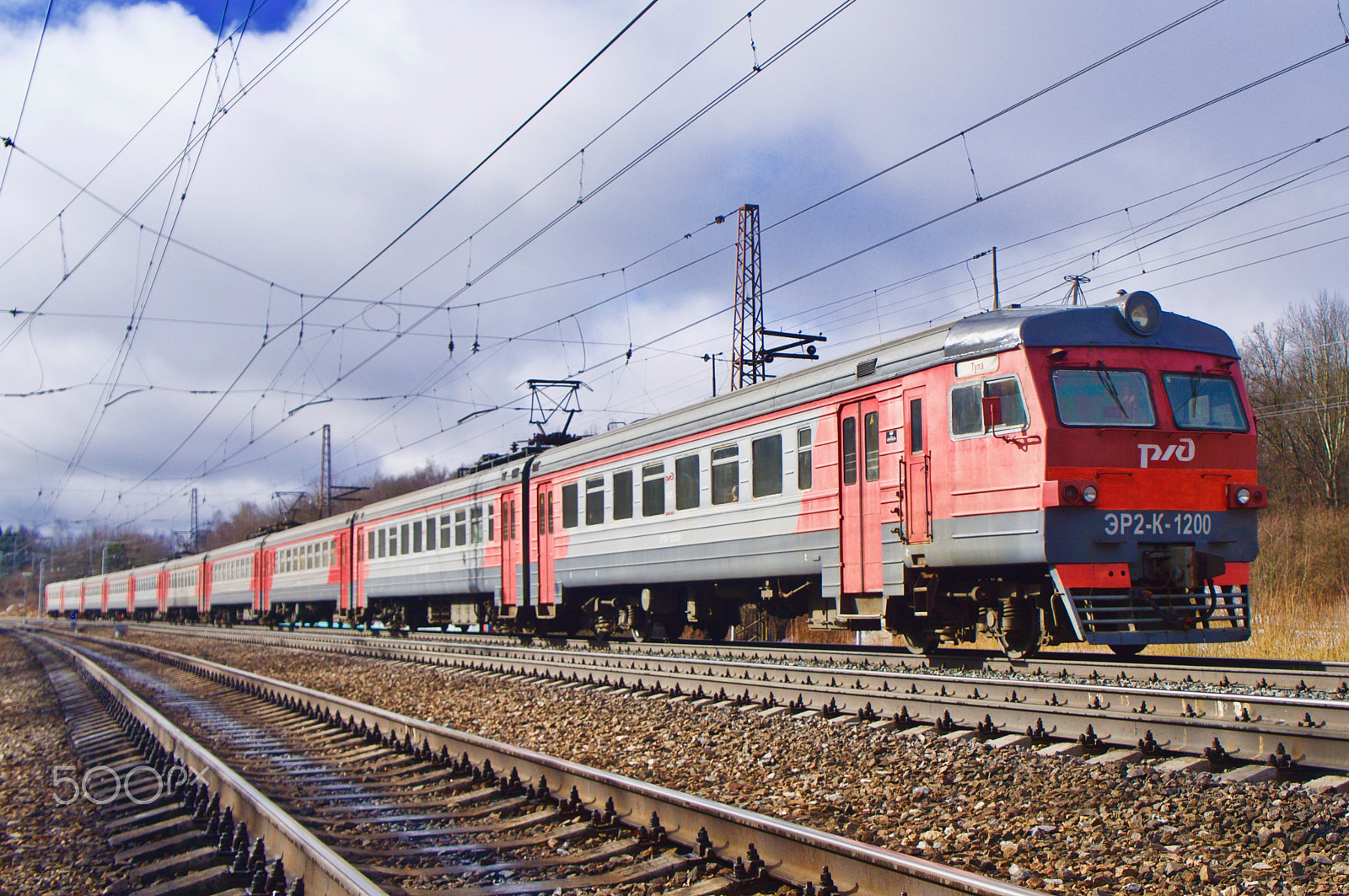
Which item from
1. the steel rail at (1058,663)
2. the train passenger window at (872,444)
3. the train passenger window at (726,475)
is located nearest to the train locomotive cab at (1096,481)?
the steel rail at (1058,663)

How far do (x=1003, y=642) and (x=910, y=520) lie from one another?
141cm

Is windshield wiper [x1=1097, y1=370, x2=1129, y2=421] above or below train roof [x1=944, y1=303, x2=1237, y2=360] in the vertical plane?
below

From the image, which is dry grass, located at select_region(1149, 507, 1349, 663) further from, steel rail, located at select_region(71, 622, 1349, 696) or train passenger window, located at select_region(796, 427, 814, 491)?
train passenger window, located at select_region(796, 427, 814, 491)

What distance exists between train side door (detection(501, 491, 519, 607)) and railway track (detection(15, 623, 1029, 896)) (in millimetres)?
9944

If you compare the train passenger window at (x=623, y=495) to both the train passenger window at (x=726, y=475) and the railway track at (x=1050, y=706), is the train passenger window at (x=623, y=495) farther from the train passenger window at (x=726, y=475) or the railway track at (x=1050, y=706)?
the railway track at (x=1050, y=706)

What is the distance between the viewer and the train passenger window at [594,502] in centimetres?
1636

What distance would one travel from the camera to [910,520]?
33.5 feet

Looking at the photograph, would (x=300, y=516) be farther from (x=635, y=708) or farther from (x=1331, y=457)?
(x=635, y=708)

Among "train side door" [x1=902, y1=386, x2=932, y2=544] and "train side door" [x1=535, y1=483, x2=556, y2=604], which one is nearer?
"train side door" [x1=902, y1=386, x2=932, y2=544]

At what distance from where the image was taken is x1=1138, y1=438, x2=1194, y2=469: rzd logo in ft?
30.6

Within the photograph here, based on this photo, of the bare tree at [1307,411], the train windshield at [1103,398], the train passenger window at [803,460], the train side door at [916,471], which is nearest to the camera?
the train windshield at [1103,398]

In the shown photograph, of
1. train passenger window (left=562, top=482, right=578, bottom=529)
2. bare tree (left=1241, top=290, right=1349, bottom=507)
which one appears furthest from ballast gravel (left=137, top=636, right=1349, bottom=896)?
bare tree (left=1241, top=290, right=1349, bottom=507)

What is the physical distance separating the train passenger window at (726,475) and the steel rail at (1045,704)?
2.29m

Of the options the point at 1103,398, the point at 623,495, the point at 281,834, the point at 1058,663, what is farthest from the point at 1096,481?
the point at 623,495
